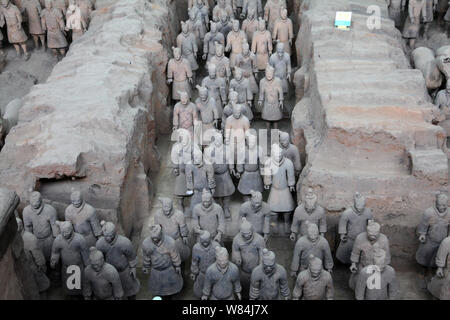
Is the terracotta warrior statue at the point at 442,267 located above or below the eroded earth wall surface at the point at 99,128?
below

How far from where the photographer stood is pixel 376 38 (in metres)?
9.87

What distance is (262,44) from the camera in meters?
10.8

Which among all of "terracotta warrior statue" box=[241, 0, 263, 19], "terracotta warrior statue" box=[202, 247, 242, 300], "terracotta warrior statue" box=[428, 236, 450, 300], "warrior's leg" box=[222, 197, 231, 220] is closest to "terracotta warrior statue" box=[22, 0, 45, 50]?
"terracotta warrior statue" box=[241, 0, 263, 19]

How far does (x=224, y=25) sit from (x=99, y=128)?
15.4 feet

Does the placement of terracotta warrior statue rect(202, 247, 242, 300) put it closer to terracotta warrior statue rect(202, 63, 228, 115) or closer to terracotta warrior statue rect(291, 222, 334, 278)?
terracotta warrior statue rect(291, 222, 334, 278)

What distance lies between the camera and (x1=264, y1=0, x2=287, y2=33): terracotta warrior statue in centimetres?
1185

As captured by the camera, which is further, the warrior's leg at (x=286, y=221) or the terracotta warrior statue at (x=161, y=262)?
the warrior's leg at (x=286, y=221)

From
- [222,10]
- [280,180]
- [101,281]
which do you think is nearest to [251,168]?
[280,180]

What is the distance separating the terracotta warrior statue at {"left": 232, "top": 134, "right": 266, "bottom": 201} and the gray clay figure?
2.17m

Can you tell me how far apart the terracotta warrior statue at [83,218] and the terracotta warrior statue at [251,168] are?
Result: 6.74 ft

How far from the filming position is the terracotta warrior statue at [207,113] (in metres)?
9.16

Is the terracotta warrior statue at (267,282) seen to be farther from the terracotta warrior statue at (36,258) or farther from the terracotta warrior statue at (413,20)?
the terracotta warrior statue at (413,20)

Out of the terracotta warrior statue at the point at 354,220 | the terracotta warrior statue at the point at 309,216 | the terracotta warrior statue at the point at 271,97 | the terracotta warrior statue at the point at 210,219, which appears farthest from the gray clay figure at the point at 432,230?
the terracotta warrior statue at the point at 271,97

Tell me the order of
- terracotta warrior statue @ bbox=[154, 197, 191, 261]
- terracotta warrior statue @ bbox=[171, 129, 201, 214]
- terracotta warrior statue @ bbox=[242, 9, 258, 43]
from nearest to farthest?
terracotta warrior statue @ bbox=[154, 197, 191, 261], terracotta warrior statue @ bbox=[171, 129, 201, 214], terracotta warrior statue @ bbox=[242, 9, 258, 43]
